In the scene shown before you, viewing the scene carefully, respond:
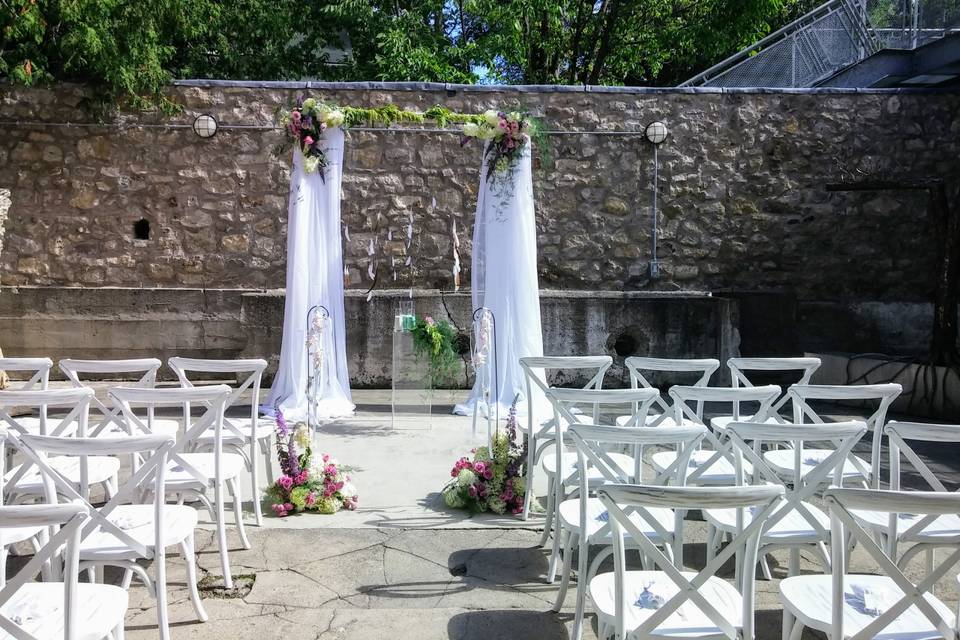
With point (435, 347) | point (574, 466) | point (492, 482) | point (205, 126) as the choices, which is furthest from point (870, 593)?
point (205, 126)

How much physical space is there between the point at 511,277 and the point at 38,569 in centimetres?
459

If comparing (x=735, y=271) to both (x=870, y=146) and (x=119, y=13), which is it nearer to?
(x=870, y=146)

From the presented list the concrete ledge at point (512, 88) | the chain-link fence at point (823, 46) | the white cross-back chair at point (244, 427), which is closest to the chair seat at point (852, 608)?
the white cross-back chair at point (244, 427)

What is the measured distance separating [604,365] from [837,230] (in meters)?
5.89

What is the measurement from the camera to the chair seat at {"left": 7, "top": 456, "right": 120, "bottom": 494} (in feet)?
10.3

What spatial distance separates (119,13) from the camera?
26.2ft

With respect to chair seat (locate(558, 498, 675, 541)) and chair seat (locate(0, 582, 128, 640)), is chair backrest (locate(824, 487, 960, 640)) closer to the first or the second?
chair seat (locate(558, 498, 675, 541))

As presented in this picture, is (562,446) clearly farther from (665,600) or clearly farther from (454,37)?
(454,37)

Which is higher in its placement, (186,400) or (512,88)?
(512,88)

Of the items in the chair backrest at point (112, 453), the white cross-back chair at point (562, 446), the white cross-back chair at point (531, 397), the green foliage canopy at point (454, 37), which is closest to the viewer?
the chair backrest at point (112, 453)

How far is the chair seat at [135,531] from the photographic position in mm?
2457

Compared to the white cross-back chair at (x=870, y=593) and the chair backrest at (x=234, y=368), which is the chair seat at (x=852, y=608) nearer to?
the white cross-back chair at (x=870, y=593)

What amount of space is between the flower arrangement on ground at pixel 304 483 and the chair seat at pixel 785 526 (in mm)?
1975

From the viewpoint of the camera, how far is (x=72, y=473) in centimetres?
321
